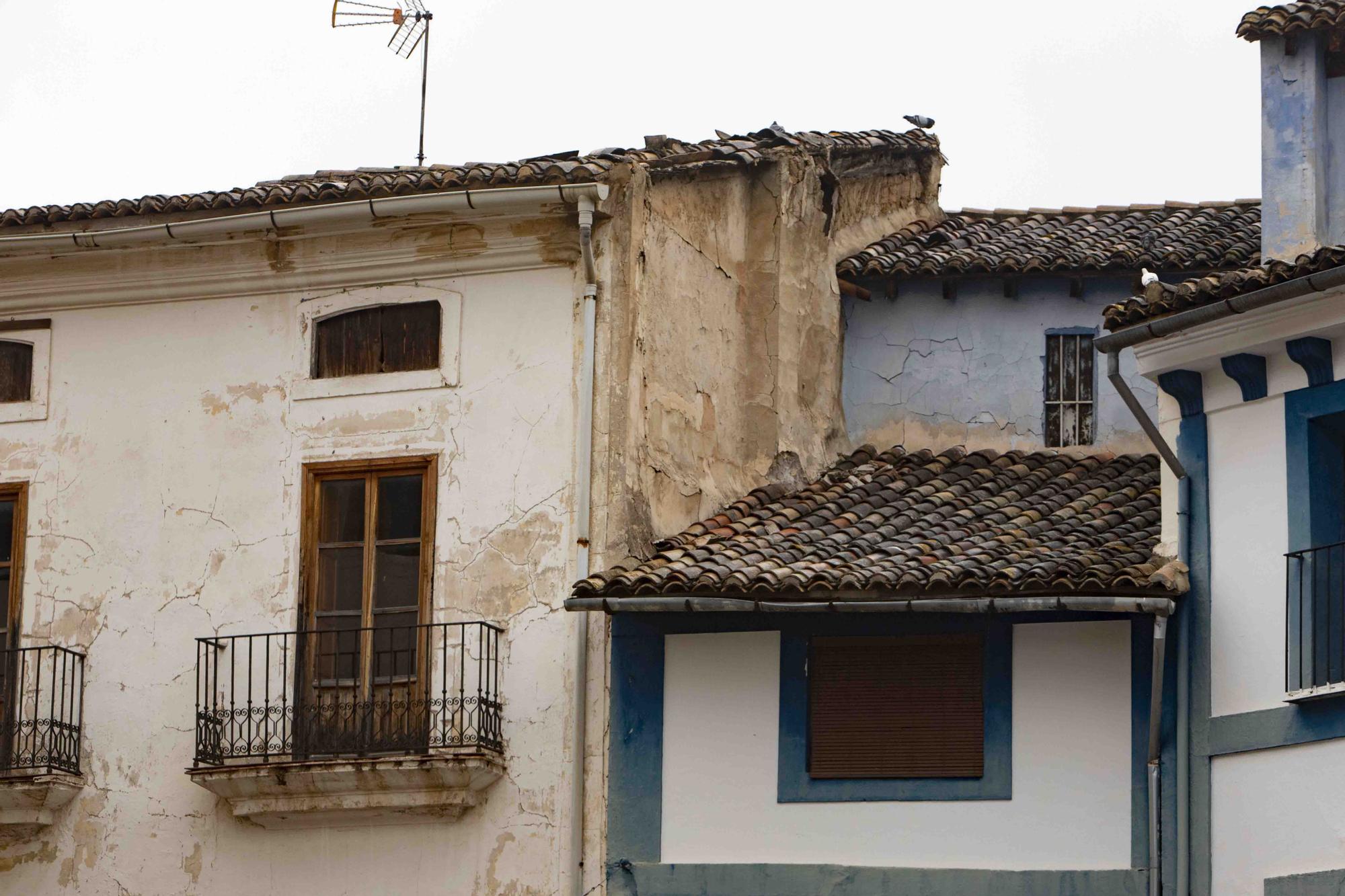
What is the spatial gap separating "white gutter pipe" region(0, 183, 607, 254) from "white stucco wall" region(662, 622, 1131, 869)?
3129mm

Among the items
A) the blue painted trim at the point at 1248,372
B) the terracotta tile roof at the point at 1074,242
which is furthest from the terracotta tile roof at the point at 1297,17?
the blue painted trim at the point at 1248,372

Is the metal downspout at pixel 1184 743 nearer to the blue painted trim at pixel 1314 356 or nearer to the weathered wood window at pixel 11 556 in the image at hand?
the blue painted trim at pixel 1314 356

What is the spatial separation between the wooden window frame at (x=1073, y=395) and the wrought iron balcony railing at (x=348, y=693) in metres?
4.95

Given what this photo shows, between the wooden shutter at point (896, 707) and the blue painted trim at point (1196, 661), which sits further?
the wooden shutter at point (896, 707)

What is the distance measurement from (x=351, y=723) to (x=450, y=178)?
147 inches

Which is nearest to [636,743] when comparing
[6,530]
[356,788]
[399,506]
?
[356,788]

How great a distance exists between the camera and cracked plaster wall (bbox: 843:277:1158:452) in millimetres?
19906

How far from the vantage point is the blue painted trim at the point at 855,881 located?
15.7 meters

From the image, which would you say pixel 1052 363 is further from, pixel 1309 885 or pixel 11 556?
pixel 11 556

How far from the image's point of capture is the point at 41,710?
18.3 meters

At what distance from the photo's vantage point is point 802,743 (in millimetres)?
16609

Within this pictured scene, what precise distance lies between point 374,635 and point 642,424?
2312 millimetres

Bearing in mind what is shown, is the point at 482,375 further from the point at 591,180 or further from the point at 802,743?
the point at 802,743

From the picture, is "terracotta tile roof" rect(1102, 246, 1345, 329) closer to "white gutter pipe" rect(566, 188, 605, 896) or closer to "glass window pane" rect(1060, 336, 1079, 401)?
"white gutter pipe" rect(566, 188, 605, 896)
